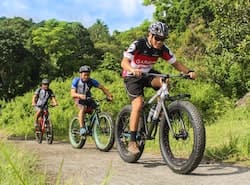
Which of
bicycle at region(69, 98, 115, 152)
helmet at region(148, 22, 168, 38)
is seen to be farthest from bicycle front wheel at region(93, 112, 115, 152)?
helmet at region(148, 22, 168, 38)

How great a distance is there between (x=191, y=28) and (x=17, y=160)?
114 ft

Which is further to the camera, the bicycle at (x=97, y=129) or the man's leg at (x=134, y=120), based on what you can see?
the bicycle at (x=97, y=129)

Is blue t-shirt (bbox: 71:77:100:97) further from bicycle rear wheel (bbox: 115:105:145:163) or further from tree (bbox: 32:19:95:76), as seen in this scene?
tree (bbox: 32:19:95:76)

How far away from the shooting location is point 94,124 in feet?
35.2

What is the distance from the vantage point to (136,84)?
6.96m

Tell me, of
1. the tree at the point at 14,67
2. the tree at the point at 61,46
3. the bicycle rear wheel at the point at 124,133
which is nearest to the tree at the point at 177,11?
the tree at the point at 61,46

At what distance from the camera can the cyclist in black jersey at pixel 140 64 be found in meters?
6.67

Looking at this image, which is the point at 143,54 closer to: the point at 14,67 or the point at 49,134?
the point at 49,134

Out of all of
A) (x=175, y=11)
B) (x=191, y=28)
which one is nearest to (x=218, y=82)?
(x=191, y=28)

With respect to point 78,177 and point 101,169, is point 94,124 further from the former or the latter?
point 78,177

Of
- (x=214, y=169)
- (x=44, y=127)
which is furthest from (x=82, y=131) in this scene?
(x=214, y=169)

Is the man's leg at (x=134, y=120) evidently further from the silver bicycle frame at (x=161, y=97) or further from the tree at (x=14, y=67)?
the tree at (x=14, y=67)

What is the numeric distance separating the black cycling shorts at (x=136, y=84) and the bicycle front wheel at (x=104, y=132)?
109 inches

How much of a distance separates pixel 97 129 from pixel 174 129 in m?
4.49
